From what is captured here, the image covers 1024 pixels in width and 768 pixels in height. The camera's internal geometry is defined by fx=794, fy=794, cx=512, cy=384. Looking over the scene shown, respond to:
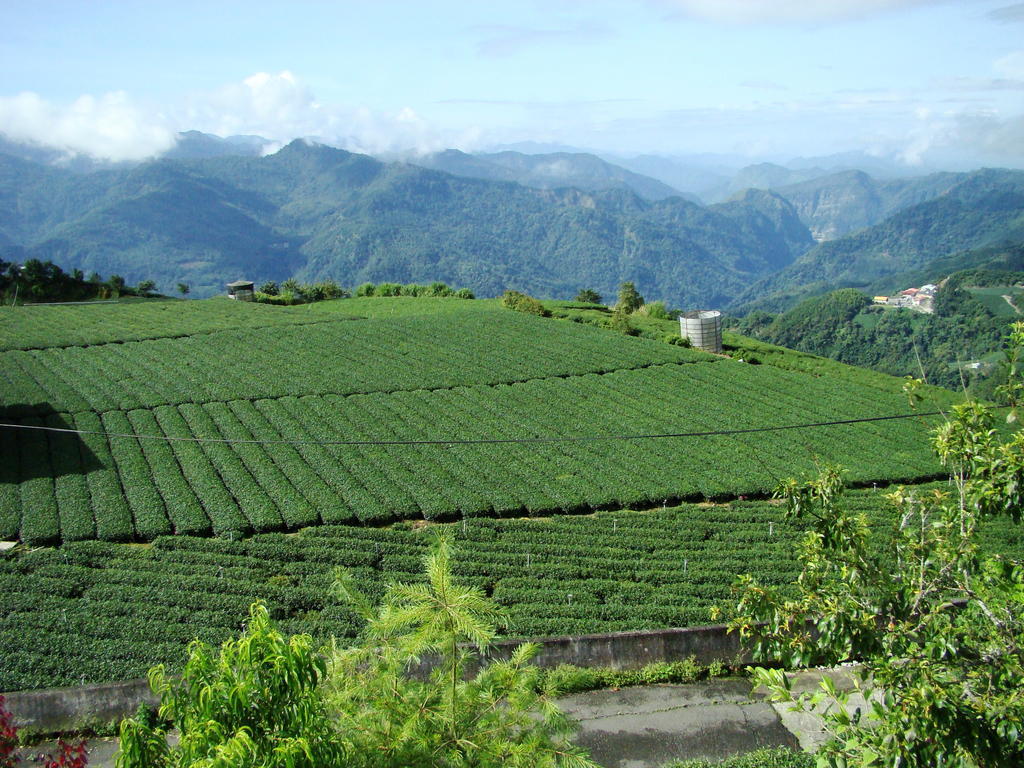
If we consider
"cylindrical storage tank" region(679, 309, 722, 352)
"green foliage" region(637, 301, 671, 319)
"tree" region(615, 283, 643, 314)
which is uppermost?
"tree" region(615, 283, 643, 314)

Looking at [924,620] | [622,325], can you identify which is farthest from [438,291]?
[924,620]

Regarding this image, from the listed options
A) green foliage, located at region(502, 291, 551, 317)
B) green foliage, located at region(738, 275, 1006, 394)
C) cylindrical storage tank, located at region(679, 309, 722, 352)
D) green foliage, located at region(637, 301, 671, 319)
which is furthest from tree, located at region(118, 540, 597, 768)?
green foliage, located at region(738, 275, 1006, 394)

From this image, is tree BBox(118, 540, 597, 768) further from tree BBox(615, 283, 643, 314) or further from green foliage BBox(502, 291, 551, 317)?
tree BBox(615, 283, 643, 314)

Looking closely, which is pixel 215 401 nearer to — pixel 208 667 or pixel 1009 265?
pixel 208 667

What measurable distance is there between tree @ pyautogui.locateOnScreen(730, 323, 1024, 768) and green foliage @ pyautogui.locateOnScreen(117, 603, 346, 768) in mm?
4024

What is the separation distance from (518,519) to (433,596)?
16.9 meters

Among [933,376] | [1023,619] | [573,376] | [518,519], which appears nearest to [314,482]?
[518,519]

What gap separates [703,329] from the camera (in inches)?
2089

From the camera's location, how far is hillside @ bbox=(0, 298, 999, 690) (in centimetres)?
1952

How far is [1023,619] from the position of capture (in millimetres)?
7645

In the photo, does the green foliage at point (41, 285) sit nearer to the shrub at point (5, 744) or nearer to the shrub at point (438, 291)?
the shrub at point (438, 291)

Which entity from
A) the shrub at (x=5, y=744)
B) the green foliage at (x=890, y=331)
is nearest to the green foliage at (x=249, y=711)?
the shrub at (x=5, y=744)

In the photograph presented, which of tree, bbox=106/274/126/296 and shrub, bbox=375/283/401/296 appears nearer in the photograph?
tree, bbox=106/274/126/296

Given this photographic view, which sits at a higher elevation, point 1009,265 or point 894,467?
point 1009,265
